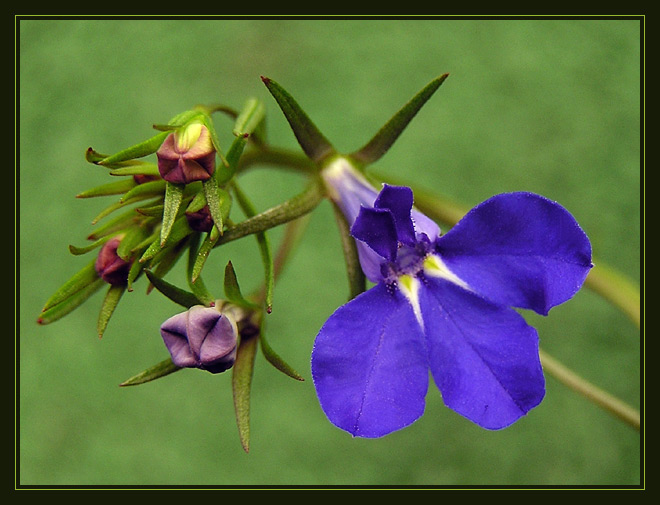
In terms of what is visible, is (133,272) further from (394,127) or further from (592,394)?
(592,394)

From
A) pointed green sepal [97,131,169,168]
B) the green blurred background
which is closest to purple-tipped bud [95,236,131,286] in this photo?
pointed green sepal [97,131,169,168]

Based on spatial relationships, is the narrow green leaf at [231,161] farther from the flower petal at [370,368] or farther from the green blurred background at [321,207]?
the green blurred background at [321,207]

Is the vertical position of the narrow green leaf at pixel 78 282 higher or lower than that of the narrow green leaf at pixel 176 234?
lower

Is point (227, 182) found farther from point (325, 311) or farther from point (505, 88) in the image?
point (505, 88)

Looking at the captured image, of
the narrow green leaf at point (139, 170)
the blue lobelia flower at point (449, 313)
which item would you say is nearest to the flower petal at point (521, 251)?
the blue lobelia flower at point (449, 313)

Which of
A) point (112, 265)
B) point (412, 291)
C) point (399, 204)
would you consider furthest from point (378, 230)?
point (112, 265)
